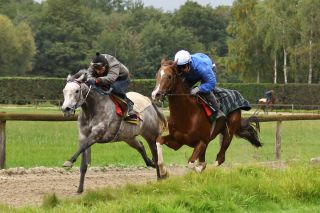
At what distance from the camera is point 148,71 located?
311ft

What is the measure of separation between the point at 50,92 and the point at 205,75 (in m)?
44.6

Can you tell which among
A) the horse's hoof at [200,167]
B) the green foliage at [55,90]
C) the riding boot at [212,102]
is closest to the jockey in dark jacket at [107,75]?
the riding boot at [212,102]

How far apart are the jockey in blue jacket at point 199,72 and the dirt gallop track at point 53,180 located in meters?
1.63

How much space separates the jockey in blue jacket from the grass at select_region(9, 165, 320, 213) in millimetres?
1269

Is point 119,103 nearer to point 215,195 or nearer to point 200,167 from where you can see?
point 200,167

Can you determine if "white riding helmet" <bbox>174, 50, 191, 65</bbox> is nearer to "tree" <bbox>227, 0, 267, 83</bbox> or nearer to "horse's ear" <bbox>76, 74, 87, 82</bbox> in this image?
"horse's ear" <bbox>76, 74, 87, 82</bbox>

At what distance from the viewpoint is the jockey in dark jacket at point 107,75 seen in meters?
10.2

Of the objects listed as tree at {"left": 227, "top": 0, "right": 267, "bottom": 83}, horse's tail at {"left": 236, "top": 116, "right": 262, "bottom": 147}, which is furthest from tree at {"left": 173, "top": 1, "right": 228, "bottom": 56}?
horse's tail at {"left": 236, "top": 116, "right": 262, "bottom": 147}

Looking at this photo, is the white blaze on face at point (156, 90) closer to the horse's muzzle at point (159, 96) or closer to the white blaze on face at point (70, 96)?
the horse's muzzle at point (159, 96)

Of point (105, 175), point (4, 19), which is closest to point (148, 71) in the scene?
point (4, 19)

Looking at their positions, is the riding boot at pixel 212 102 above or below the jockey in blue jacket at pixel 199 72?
below

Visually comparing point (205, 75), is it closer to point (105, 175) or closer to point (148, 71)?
point (105, 175)

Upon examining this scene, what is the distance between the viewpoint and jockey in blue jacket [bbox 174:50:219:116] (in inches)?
392

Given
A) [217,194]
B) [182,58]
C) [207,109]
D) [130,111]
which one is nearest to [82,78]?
[130,111]
